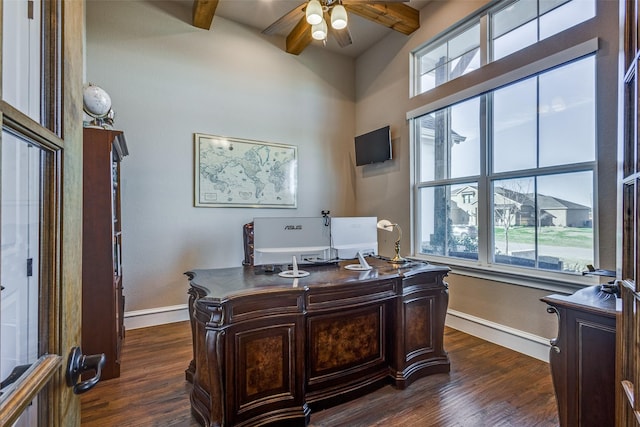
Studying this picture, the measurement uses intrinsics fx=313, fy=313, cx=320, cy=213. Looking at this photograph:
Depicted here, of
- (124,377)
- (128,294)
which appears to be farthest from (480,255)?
(128,294)

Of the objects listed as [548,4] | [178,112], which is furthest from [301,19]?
[548,4]

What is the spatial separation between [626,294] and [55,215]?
5.26 feet

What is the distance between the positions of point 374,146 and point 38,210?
15.3 ft

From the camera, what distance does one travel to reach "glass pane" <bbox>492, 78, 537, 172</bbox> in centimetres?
315

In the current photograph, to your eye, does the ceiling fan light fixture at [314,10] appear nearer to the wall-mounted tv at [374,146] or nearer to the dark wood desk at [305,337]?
the dark wood desk at [305,337]

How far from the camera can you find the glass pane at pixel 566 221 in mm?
2745

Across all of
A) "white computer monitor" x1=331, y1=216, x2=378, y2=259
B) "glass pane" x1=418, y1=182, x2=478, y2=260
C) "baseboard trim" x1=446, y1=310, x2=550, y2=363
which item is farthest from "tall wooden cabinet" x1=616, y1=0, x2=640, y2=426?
"glass pane" x1=418, y1=182, x2=478, y2=260

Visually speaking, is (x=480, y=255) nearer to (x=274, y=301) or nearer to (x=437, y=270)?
(x=437, y=270)

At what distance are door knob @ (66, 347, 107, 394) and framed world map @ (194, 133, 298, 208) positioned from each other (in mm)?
3615

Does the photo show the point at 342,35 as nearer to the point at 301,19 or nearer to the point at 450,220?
the point at 301,19

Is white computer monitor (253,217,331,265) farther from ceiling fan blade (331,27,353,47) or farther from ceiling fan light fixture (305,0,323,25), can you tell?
ceiling fan blade (331,27,353,47)

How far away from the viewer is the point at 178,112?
406 cm

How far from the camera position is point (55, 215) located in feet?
2.06

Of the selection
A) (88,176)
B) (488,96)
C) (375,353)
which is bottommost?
(375,353)
